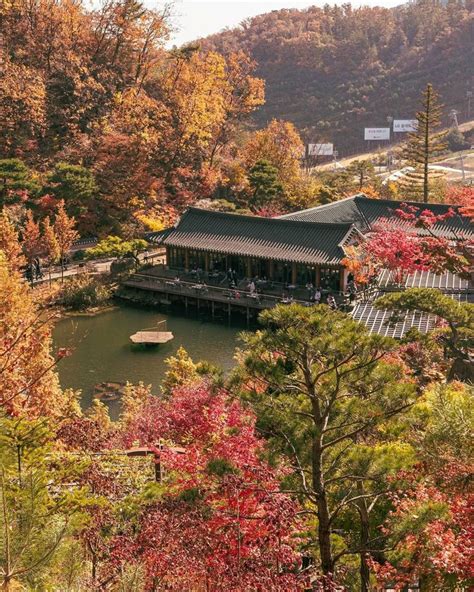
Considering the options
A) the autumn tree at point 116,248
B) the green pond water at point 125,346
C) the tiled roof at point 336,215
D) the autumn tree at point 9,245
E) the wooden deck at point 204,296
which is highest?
the autumn tree at point 9,245

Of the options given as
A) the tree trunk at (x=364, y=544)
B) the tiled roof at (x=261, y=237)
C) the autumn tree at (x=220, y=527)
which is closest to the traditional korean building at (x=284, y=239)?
the tiled roof at (x=261, y=237)

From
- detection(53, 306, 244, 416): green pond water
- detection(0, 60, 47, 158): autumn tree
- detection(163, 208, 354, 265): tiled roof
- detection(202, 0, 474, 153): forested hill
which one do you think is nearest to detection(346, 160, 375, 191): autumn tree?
detection(163, 208, 354, 265): tiled roof

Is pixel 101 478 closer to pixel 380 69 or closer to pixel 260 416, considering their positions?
pixel 260 416

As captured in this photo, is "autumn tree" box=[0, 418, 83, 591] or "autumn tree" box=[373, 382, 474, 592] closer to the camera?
"autumn tree" box=[0, 418, 83, 591]

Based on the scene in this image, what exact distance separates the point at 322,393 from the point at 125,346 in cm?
2139

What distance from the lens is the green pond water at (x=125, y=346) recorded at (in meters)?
26.2

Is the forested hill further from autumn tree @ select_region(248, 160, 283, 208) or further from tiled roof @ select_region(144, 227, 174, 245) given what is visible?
tiled roof @ select_region(144, 227, 174, 245)

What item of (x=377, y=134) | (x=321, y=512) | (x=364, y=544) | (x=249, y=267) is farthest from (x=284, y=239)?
(x=377, y=134)

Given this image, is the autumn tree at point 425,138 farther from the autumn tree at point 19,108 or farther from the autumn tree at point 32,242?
the autumn tree at point 19,108

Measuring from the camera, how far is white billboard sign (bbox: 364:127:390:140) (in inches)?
3472

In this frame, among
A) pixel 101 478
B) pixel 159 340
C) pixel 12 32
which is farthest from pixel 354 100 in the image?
pixel 101 478

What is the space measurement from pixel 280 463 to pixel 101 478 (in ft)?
9.50

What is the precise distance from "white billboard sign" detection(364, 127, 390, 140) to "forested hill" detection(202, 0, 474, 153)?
314cm

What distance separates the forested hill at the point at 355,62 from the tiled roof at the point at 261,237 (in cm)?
5875
